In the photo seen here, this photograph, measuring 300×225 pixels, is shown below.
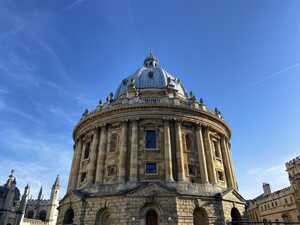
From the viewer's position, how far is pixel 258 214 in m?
54.8

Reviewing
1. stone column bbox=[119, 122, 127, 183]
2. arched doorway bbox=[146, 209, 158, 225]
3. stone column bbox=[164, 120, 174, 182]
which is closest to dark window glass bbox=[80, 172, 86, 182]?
stone column bbox=[119, 122, 127, 183]

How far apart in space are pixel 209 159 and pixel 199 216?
738 cm

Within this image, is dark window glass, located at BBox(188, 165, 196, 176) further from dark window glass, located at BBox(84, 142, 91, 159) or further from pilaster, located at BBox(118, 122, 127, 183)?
dark window glass, located at BBox(84, 142, 91, 159)

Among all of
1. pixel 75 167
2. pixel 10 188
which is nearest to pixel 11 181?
pixel 10 188

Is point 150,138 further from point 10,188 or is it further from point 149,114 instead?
point 10,188

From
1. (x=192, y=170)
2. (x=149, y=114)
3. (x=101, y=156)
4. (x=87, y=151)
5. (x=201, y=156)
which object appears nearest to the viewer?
(x=192, y=170)

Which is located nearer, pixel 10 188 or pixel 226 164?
pixel 226 164

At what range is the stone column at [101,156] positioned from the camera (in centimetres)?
2914

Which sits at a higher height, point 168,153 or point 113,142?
point 113,142

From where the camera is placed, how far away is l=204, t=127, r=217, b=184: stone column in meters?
29.7

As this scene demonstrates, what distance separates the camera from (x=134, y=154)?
28672 millimetres

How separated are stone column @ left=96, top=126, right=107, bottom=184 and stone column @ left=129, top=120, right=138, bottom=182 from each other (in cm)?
402

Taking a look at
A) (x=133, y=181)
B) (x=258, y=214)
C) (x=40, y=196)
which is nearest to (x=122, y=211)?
(x=133, y=181)

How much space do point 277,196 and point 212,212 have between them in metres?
30.9
